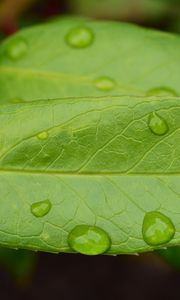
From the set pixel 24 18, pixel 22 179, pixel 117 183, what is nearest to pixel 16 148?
pixel 22 179

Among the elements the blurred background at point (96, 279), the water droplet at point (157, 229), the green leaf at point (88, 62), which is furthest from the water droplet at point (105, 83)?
the blurred background at point (96, 279)

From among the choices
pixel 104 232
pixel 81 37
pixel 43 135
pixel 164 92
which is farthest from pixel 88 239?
pixel 81 37

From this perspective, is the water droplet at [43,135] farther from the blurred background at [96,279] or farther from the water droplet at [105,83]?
the blurred background at [96,279]

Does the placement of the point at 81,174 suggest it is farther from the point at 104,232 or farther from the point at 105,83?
the point at 105,83

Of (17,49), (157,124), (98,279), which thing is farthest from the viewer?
(98,279)

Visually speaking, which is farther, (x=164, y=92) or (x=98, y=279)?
(x=98, y=279)

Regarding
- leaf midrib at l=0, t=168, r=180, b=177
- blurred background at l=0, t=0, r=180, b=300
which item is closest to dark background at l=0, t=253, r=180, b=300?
blurred background at l=0, t=0, r=180, b=300
